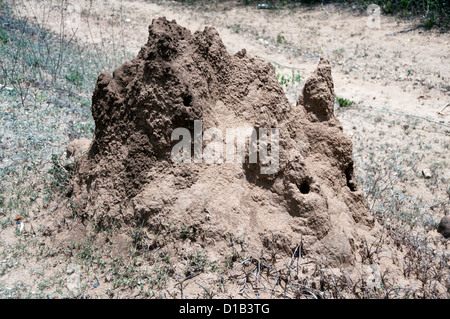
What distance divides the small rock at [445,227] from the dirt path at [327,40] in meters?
3.45

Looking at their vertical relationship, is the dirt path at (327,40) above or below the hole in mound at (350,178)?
above

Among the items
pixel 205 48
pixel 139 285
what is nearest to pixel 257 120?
pixel 205 48

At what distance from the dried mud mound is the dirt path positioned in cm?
440

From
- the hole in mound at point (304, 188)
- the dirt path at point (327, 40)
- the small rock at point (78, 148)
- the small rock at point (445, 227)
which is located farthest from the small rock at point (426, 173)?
the small rock at point (78, 148)

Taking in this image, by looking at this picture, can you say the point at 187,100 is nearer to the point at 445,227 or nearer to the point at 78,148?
the point at 78,148

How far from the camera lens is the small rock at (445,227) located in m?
3.86

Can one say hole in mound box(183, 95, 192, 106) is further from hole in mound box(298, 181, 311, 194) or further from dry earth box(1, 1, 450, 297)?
dry earth box(1, 1, 450, 297)

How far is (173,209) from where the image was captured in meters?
2.72

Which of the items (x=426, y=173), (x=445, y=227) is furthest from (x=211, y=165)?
(x=426, y=173)

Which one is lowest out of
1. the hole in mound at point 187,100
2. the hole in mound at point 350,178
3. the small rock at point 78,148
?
the hole in mound at point 350,178

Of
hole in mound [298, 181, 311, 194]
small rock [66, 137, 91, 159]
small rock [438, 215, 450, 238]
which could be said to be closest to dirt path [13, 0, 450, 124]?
small rock [438, 215, 450, 238]

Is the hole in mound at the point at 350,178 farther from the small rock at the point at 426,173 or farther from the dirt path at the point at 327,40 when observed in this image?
the dirt path at the point at 327,40

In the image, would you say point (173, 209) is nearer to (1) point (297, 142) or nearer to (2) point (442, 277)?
(1) point (297, 142)
